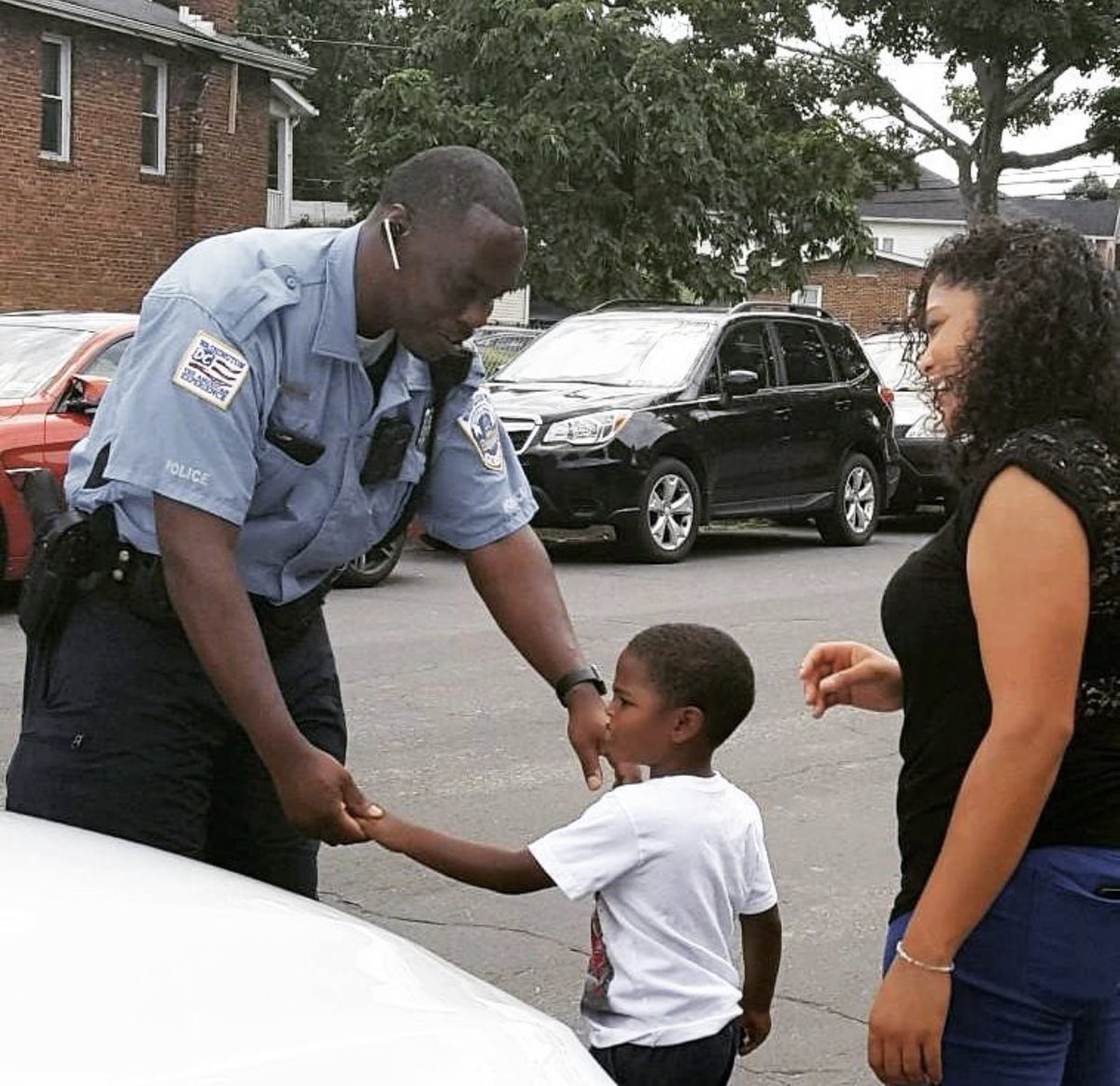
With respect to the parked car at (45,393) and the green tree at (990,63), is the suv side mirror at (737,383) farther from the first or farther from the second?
the green tree at (990,63)

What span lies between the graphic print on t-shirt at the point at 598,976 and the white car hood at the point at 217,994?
2.16 ft

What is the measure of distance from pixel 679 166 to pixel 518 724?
1866cm

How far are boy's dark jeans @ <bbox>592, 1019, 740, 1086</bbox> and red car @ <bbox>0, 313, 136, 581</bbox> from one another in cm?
724

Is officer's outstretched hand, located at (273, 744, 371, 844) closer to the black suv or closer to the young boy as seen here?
the young boy

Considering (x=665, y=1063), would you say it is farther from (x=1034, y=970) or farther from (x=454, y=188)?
(x=454, y=188)

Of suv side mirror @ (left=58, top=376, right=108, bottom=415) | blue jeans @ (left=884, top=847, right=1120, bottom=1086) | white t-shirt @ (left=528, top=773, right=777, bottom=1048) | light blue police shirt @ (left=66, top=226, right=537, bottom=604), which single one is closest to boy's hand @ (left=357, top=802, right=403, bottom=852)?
white t-shirt @ (left=528, top=773, right=777, bottom=1048)

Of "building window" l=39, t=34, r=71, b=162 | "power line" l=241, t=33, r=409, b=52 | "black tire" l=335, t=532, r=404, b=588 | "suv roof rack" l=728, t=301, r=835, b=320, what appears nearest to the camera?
"black tire" l=335, t=532, r=404, b=588

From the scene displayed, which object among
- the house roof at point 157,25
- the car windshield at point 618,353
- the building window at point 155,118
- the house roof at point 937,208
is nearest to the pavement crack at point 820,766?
the car windshield at point 618,353

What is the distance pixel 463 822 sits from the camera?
6.62 m

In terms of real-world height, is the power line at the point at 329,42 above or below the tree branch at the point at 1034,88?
above

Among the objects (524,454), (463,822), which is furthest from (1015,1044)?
(524,454)

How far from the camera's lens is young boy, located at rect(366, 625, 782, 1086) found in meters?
3.14

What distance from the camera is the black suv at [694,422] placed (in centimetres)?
1372

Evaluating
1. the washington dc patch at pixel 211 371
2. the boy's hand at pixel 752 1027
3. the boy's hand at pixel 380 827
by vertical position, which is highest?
the washington dc patch at pixel 211 371
